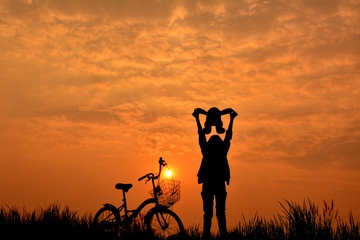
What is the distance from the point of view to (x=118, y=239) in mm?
8906

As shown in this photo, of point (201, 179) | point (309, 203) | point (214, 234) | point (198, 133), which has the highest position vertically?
point (198, 133)

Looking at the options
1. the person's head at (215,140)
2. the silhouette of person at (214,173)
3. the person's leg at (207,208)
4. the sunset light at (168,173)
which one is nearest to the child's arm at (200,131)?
the silhouette of person at (214,173)

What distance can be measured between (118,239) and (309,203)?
4.49 metres

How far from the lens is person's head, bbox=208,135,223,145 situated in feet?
25.3

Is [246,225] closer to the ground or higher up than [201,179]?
closer to the ground

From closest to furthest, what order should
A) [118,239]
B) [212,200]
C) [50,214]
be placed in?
[212,200] < [118,239] < [50,214]

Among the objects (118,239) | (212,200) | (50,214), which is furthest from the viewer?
(50,214)

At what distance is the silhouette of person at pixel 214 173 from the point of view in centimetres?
759

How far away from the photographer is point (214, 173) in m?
7.64

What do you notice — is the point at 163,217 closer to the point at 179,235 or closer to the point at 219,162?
the point at 179,235

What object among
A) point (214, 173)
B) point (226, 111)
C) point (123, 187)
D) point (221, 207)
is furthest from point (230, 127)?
point (123, 187)

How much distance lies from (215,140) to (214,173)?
2.24ft

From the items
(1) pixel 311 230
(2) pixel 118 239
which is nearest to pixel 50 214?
(2) pixel 118 239

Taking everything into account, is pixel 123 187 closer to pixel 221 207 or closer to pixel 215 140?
pixel 221 207
